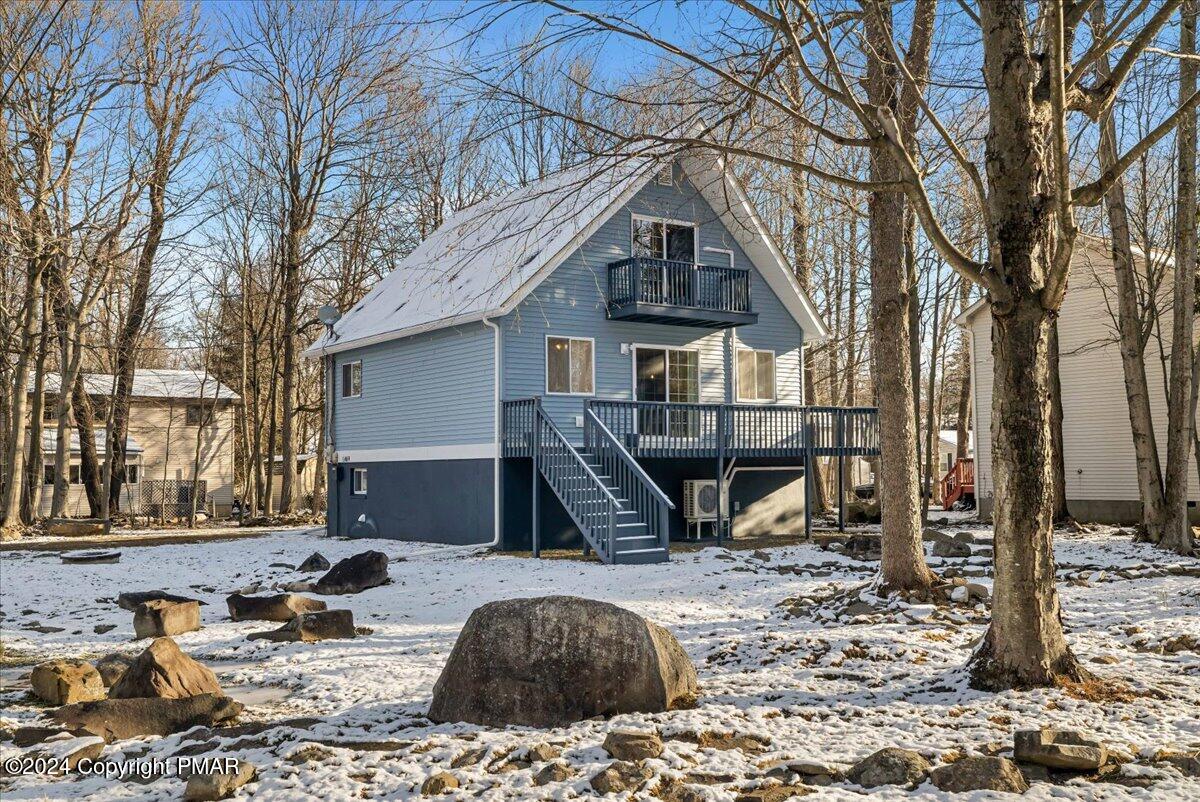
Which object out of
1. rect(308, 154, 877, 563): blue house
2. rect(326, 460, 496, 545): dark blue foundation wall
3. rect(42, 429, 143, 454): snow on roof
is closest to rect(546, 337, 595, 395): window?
rect(308, 154, 877, 563): blue house

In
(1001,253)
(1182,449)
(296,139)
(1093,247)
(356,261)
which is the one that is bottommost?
(1182,449)

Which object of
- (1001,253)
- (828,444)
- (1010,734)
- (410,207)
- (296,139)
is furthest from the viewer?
(410,207)

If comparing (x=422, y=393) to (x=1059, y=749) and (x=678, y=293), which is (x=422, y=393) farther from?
(x=1059, y=749)

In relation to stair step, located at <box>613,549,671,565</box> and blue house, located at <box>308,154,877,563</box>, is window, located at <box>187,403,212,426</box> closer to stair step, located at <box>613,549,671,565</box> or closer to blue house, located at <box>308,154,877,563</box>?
blue house, located at <box>308,154,877,563</box>

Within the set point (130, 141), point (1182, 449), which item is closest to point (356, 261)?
point (130, 141)

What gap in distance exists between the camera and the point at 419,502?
2202 cm

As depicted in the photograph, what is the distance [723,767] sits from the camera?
5.52m

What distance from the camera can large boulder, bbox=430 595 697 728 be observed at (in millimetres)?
6555

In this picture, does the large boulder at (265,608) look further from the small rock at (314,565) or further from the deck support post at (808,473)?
the deck support post at (808,473)

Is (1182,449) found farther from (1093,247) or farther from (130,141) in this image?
(130,141)

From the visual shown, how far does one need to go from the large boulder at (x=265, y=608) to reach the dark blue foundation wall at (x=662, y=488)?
765 cm

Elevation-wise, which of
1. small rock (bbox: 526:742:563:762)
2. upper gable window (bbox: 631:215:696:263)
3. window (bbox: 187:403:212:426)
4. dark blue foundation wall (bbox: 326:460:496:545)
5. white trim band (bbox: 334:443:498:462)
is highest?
upper gable window (bbox: 631:215:696:263)

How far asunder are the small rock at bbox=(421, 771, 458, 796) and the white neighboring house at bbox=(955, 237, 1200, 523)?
69.1 feet

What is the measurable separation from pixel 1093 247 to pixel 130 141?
2154cm
